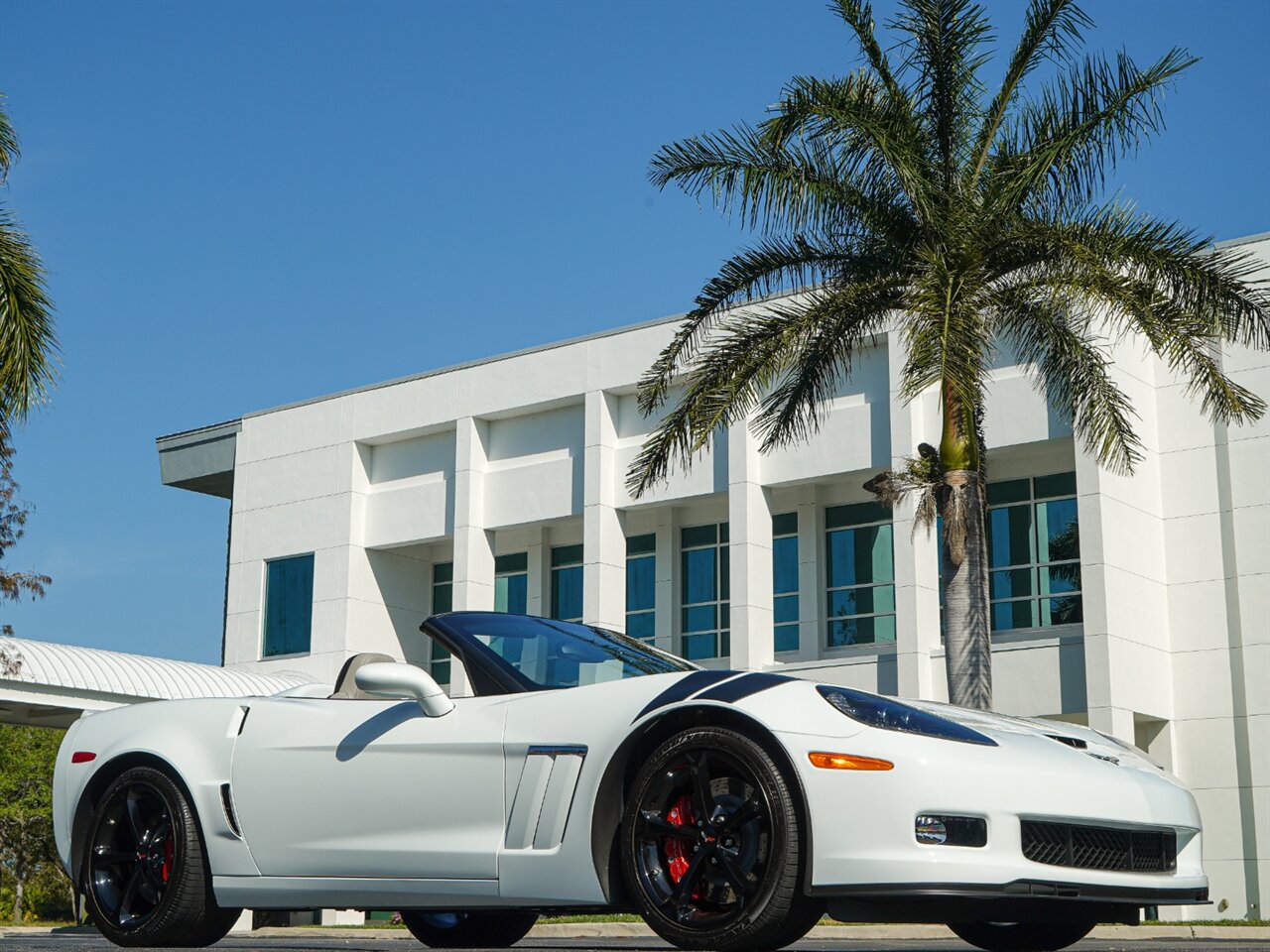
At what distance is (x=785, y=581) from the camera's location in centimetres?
3309

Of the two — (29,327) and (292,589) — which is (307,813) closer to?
(29,327)

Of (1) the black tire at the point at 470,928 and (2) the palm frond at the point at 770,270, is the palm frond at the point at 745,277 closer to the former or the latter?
(2) the palm frond at the point at 770,270

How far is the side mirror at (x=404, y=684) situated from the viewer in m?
5.59

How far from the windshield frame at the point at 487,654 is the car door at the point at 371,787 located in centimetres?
10

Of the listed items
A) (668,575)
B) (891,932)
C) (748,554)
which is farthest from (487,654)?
(668,575)

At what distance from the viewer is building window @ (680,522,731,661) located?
3372cm

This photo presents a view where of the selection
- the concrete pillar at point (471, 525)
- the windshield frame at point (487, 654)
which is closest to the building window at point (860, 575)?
the concrete pillar at point (471, 525)

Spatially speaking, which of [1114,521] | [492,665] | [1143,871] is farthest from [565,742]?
[1114,521]

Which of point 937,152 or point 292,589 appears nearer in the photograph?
point 937,152

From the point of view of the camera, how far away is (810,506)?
3272cm

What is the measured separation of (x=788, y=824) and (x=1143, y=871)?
4.00 feet

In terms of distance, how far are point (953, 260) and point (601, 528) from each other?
15726 millimetres

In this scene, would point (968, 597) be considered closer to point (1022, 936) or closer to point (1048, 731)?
point (1022, 936)

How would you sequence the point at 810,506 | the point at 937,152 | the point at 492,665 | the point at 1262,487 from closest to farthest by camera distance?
the point at 492,665 → the point at 937,152 → the point at 1262,487 → the point at 810,506
